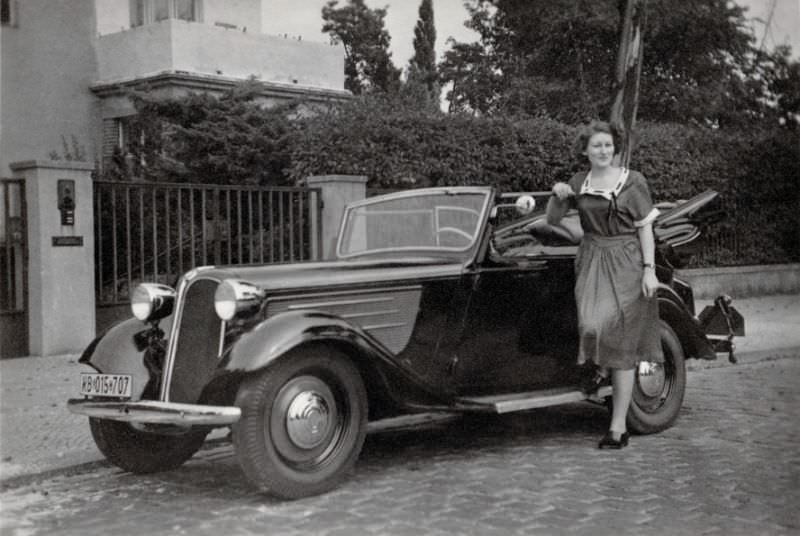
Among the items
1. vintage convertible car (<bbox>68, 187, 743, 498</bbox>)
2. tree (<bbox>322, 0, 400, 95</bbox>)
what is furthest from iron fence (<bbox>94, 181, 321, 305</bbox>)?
vintage convertible car (<bbox>68, 187, 743, 498</bbox>)

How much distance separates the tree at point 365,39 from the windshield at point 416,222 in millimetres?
2958

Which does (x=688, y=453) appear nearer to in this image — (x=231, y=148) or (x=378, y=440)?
(x=378, y=440)

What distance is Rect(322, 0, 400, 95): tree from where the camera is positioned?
10008mm

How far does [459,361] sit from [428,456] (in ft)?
1.98

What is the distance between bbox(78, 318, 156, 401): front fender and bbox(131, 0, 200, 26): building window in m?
13.1

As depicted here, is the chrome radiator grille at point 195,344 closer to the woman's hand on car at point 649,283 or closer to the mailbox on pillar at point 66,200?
the woman's hand on car at point 649,283

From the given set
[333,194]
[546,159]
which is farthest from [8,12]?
[546,159]

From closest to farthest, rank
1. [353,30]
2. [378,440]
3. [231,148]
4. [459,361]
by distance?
[459,361]
[378,440]
[353,30]
[231,148]

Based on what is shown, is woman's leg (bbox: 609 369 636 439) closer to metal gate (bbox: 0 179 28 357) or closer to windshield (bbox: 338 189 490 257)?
windshield (bbox: 338 189 490 257)

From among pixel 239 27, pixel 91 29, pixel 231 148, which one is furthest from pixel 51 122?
pixel 231 148

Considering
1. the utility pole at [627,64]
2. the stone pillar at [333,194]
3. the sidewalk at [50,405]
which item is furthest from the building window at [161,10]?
the sidewalk at [50,405]

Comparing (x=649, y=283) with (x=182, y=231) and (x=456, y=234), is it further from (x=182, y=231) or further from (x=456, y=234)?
(x=182, y=231)

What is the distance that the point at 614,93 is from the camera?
11680 millimetres

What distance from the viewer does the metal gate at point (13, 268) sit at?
979 cm
